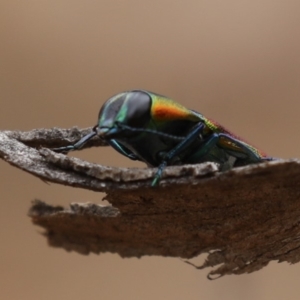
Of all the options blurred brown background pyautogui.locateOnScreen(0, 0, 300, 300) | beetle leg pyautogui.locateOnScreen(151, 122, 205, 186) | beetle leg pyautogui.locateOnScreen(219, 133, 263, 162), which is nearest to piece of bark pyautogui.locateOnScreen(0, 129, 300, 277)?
beetle leg pyautogui.locateOnScreen(151, 122, 205, 186)

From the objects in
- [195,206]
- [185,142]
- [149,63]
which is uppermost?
[149,63]

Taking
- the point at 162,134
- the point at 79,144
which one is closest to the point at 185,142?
the point at 162,134

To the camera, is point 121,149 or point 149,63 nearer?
point 121,149

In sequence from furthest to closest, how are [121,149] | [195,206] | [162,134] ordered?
[121,149] < [162,134] < [195,206]

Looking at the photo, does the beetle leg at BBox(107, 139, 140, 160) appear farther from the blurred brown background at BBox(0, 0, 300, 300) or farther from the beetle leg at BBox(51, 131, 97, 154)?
the blurred brown background at BBox(0, 0, 300, 300)

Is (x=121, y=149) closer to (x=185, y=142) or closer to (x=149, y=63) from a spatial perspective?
(x=185, y=142)

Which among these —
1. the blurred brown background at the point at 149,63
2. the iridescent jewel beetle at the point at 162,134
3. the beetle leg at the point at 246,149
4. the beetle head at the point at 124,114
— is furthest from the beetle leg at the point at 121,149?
the blurred brown background at the point at 149,63

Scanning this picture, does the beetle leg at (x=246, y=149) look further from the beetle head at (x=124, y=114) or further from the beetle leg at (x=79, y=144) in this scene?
the beetle leg at (x=79, y=144)
